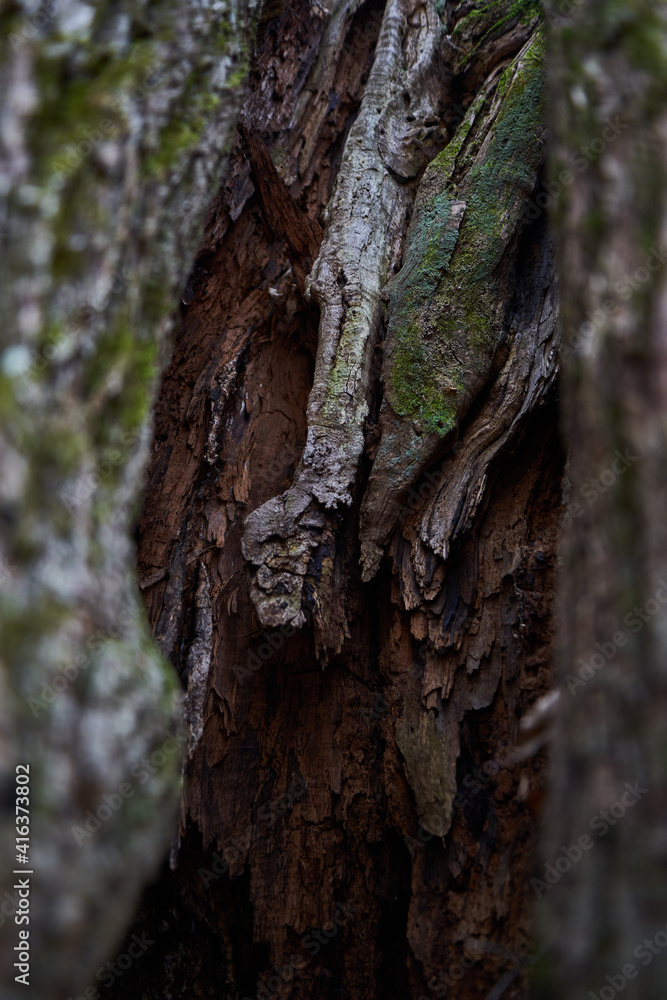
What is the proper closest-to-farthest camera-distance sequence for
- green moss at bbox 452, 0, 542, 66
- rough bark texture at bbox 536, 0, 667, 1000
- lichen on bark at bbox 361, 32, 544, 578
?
1. rough bark texture at bbox 536, 0, 667, 1000
2. lichen on bark at bbox 361, 32, 544, 578
3. green moss at bbox 452, 0, 542, 66

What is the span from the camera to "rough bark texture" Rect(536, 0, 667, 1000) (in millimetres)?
1182

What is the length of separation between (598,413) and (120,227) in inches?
48.1

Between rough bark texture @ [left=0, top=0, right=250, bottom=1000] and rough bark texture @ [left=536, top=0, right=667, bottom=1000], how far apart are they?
0.93m

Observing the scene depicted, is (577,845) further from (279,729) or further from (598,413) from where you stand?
(279,729)

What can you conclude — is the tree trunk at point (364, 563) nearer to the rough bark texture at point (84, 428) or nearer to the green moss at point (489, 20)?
the green moss at point (489, 20)

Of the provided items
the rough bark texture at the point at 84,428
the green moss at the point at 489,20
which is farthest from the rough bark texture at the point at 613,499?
the green moss at the point at 489,20

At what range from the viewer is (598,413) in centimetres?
140

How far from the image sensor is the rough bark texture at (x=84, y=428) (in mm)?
1255

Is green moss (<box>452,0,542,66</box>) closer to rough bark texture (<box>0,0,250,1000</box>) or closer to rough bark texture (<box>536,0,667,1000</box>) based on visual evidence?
rough bark texture (<box>536,0,667,1000</box>)

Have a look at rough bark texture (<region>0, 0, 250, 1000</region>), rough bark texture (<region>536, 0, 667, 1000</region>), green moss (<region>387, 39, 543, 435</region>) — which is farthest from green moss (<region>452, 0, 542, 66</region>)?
rough bark texture (<region>0, 0, 250, 1000</region>)

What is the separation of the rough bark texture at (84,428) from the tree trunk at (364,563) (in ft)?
3.30

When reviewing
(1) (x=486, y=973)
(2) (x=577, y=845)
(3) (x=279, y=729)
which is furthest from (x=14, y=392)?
(1) (x=486, y=973)

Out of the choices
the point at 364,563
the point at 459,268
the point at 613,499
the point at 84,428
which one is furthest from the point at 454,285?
the point at 84,428

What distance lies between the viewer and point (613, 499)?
137 centimetres
